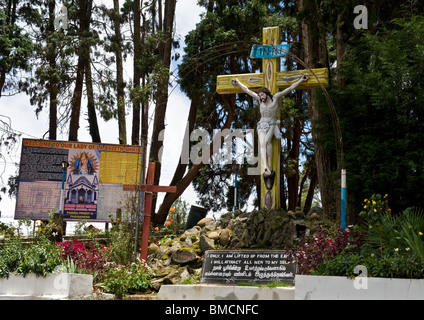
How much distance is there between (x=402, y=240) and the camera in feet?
24.4

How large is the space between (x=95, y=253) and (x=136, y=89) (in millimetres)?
8206

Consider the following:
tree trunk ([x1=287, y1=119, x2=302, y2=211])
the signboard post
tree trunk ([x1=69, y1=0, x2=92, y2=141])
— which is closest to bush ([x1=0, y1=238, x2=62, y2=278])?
the signboard post

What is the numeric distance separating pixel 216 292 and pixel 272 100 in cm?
534

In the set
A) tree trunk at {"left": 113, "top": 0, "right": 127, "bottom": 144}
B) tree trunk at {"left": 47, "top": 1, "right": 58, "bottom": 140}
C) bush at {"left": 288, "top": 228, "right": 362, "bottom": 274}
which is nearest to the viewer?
bush at {"left": 288, "top": 228, "right": 362, "bottom": 274}

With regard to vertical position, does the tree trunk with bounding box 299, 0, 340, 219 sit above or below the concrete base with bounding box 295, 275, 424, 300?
above

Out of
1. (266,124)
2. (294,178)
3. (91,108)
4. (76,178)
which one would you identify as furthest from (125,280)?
(91,108)

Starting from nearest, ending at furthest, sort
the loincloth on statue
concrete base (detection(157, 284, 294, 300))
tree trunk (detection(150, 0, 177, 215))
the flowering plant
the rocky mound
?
the flowering plant < concrete base (detection(157, 284, 294, 300)) < the rocky mound < the loincloth on statue < tree trunk (detection(150, 0, 177, 215))

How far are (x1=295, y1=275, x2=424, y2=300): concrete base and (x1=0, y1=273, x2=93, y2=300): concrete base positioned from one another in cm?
371

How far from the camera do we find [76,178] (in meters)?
16.5

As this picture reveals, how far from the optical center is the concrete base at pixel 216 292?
8656 mm

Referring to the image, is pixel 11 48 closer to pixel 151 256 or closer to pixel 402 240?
pixel 151 256

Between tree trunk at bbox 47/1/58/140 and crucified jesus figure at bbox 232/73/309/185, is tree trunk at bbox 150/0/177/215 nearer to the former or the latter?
tree trunk at bbox 47/1/58/140

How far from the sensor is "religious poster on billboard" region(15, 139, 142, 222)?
1616 centimetres

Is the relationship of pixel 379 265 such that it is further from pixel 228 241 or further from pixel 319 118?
pixel 319 118
